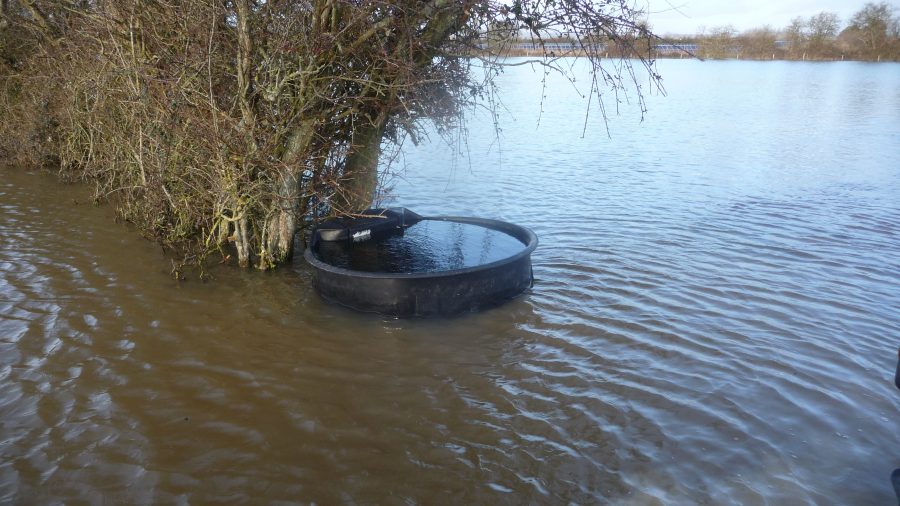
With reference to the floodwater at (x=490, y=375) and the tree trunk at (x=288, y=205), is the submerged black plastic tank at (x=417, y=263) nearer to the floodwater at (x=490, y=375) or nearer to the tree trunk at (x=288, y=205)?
the floodwater at (x=490, y=375)

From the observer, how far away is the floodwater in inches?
155

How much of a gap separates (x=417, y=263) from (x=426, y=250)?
45 centimetres

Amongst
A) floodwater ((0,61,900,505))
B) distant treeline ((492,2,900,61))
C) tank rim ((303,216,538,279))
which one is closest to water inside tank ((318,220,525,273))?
A: tank rim ((303,216,538,279))

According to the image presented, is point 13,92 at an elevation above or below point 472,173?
above

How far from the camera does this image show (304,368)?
17.4ft

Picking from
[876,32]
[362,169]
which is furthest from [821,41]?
[362,169]

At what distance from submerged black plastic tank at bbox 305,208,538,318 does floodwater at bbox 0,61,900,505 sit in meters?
0.18

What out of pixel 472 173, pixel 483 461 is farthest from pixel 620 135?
pixel 483 461

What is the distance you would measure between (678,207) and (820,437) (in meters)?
6.82

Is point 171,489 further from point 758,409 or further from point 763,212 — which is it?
point 763,212

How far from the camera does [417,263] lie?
6.64 meters

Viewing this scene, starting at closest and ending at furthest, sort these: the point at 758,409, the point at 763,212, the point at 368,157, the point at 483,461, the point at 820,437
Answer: the point at 483,461 < the point at 820,437 < the point at 758,409 < the point at 368,157 < the point at 763,212

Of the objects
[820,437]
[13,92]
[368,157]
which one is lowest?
[820,437]

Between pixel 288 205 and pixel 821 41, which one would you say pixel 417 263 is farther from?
pixel 821 41
